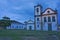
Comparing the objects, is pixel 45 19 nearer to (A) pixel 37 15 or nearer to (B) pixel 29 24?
(A) pixel 37 15

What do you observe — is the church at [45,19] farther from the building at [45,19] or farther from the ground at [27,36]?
the ground at [27,36]

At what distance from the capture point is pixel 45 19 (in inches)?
1442

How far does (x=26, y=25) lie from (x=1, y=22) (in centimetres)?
717

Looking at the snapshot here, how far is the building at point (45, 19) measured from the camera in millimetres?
35503

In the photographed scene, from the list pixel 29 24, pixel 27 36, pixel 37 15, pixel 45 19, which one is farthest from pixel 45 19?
pixel 27 36

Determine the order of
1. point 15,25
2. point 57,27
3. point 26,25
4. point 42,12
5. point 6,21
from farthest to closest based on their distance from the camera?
point 15,25 < point 26,25 < point 6,21 < point 42,12 < point 57,27

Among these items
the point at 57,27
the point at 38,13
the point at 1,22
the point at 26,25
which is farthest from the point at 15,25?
the point at 57,27

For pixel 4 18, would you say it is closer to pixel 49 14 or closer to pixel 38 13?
pixel 38 13

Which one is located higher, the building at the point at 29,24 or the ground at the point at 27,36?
the building at the point at 29,24

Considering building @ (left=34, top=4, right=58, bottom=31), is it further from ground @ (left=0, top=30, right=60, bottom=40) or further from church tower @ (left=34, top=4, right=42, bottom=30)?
ground @ (left=0, top=30, right=60, bottom=40)

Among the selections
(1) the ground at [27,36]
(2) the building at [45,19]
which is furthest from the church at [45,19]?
(1) the ground at [27,36]

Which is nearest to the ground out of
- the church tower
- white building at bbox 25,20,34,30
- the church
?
the church

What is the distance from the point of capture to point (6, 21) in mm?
40031

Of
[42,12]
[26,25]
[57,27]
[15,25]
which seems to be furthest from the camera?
[15,25]
